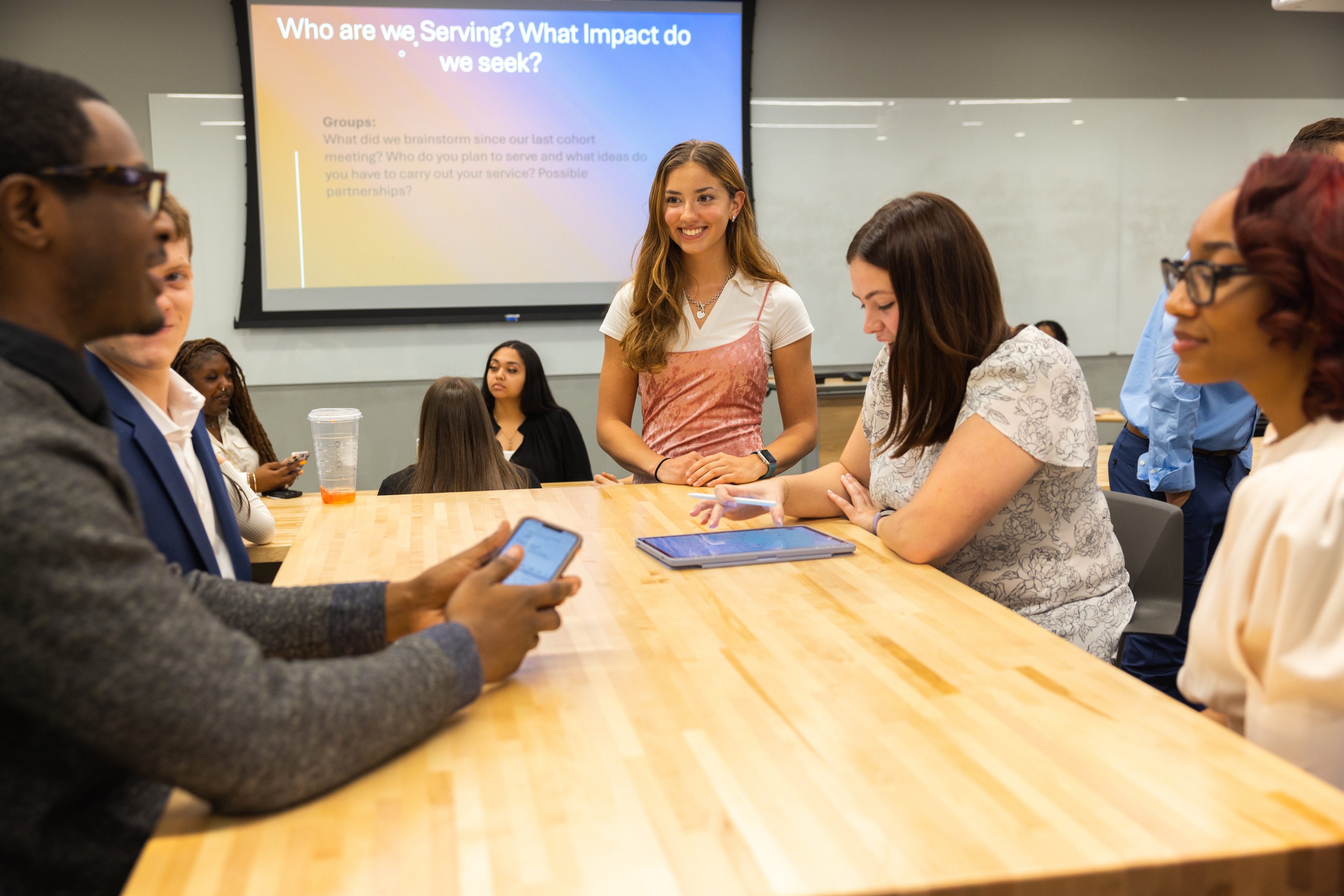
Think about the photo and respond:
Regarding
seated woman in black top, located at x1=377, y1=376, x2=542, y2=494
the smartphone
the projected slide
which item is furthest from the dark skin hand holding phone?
the projected slide

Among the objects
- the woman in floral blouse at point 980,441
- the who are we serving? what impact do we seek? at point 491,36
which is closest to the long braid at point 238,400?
the who are we serving? what impact do we seek? at point 491,36

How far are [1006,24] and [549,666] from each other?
5.67 meters

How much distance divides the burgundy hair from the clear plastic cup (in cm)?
183

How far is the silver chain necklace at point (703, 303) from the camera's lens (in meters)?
2.57

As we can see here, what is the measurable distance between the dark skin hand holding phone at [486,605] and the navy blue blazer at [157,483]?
408 mm

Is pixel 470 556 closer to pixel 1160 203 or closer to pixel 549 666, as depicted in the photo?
pixel 549 666

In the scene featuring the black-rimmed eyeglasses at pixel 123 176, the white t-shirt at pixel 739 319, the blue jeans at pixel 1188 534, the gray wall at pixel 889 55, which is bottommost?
the blue jeans at pixel 1188 534

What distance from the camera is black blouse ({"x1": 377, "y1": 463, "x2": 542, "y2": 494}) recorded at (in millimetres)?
3293

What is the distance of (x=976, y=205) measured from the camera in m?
5.80

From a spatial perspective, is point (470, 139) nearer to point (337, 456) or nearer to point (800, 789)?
point (337, 456)

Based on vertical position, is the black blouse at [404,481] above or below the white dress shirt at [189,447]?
below

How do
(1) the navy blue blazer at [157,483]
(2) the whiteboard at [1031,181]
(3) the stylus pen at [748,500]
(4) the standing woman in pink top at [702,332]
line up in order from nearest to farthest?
(1) the navy blue blazer at [157,483]
(3) the stylus pen at [748,500]
(4) the standing woman in pink top at [702,332]
(2) the whiteboard at [1031,181]

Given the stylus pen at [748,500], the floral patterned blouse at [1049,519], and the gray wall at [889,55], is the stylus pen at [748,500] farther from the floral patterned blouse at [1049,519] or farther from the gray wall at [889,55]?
the gray wall at [889,55]

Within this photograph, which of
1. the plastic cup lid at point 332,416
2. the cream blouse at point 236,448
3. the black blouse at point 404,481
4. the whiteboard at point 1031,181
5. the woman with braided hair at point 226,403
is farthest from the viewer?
A: the whiteboard at point 1031,181
